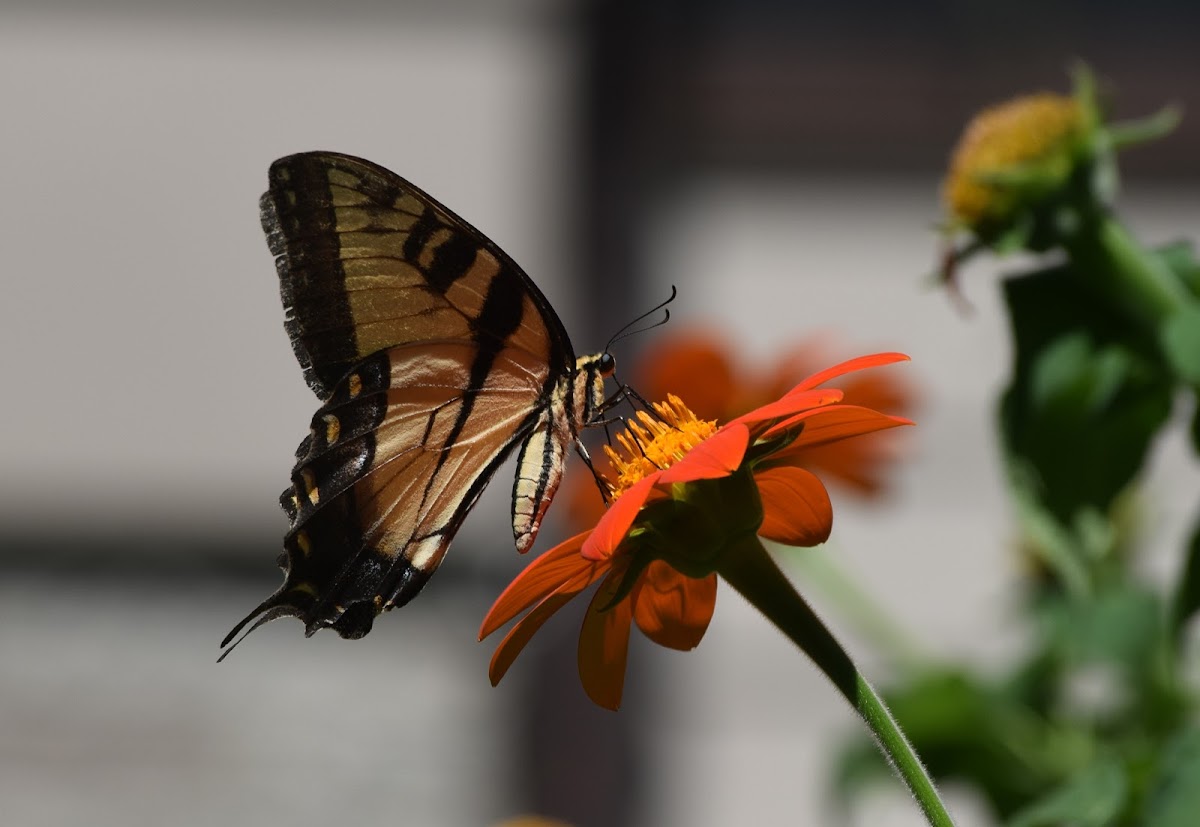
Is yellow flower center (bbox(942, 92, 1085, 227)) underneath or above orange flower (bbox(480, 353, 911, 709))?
above

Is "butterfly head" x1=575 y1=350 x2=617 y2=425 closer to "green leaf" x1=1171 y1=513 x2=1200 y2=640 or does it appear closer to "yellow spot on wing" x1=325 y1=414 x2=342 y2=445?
"yellow spot on wing" x1=325 y1=414 x2=342 y2=445

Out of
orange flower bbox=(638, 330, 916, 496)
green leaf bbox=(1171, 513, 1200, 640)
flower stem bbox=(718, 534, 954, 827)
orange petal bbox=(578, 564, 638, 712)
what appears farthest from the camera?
orange flower bbox=(638, 330, 916, 496)

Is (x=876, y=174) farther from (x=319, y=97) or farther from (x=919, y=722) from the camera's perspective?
(x=919, y=722)

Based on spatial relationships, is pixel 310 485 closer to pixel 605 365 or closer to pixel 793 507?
pixel 605 365

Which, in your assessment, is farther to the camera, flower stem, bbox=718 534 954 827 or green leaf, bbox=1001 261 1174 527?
green leaf, bbox=1001 261 1174 527

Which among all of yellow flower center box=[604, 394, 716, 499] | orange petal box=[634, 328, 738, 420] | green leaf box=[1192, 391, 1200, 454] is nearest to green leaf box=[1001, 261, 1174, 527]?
green leaf box=[1192, 391, 1200, 454]

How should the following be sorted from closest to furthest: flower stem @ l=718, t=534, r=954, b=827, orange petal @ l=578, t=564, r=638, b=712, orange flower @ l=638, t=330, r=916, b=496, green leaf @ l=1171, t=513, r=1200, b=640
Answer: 1. flower stem @ l=718, t=534, r=954, b=827
2. orange petal @ l=578, t=564, r=638, b=712
3. green leaf @ l=1171, t=513, r=1200, b=640
4. orange flower @ l=638, t=330, r=916, b=496

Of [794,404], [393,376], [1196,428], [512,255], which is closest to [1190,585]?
[1196,428]
